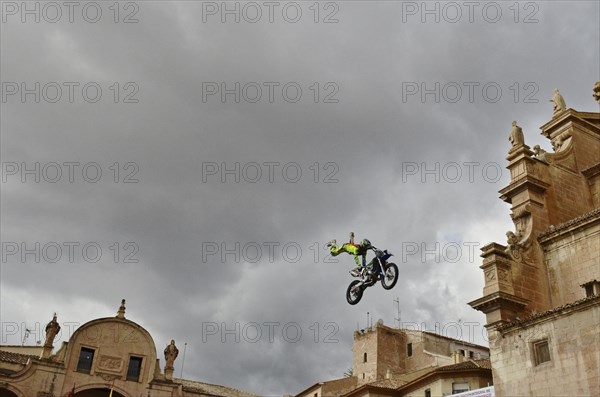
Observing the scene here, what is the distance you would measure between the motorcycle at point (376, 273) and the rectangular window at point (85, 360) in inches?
917

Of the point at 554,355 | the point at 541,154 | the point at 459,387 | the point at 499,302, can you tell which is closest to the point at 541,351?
the point at 554,355

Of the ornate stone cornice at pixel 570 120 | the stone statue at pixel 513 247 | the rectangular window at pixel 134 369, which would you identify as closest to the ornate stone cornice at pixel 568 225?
the stone statue at pixel 513 247

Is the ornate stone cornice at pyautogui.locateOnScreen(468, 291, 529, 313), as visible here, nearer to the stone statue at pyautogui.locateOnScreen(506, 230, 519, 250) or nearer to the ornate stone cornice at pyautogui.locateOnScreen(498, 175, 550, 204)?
the stone statue at pyautogui.locateOnScreen(506, 230, 519, 250)

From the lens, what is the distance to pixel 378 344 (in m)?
52.1

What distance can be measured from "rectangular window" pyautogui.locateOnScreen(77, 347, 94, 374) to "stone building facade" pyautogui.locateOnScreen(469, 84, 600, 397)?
81.6 ft

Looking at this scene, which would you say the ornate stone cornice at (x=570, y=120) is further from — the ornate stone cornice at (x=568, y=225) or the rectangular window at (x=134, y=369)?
the rectangular window at (x=134, y=369)

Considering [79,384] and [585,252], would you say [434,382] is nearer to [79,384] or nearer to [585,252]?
[585,252]

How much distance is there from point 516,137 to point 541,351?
9.69 metres

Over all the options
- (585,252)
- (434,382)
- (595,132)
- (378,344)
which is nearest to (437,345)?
(378,344)

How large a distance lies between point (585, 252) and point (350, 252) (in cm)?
874

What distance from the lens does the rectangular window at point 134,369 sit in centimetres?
3709

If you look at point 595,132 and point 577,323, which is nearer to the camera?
point 577,323

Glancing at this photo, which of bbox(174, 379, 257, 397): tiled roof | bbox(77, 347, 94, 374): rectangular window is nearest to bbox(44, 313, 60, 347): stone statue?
bbox(77, 347, 94, 374): rectangular window

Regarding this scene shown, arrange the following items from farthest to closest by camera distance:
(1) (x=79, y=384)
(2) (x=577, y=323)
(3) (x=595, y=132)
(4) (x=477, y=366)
→ 1. (1) (x=79, y=384)
2. (4) (x=477, y=366)
3. (3) (x=595, y=132)
4. (2) (x=577, y=323)
